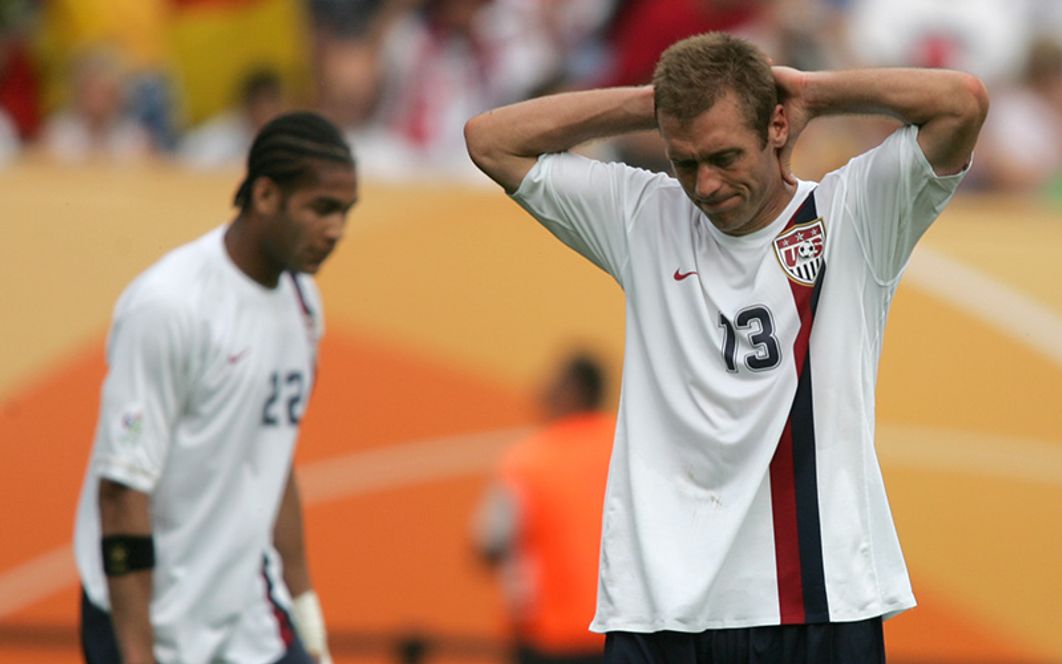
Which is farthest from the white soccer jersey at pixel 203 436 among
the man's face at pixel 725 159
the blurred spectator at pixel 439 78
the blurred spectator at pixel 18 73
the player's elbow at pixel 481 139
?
the blurred spectator at pixel 18 73

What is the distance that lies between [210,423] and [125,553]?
0.47 m

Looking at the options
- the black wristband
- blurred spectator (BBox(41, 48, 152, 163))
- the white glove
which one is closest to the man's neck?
the black wristband

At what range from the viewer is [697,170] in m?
3.86

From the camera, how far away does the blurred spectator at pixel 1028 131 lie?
9.98 m

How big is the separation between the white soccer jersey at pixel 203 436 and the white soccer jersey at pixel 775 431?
167 cm

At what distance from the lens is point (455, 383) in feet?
30.7

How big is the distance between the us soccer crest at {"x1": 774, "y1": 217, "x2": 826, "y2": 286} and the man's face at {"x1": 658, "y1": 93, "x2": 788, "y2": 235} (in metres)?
0.11

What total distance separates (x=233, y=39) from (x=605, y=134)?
5.87m

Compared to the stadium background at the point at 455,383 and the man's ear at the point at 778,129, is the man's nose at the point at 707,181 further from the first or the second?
the stadium background at the point at 455,383

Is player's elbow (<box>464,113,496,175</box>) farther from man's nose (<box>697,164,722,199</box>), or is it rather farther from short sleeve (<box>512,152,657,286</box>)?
man's nose (<box>697,164,722,199</box>)

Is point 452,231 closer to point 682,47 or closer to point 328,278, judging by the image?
point 328,278

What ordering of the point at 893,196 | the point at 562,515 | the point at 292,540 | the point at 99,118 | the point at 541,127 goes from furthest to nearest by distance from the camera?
1. the point at 99,118
2. the point at 562,515
3. the point at 292,540
4. the point at 541,127
5. the point at 893,196

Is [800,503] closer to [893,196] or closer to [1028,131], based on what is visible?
[893,196]

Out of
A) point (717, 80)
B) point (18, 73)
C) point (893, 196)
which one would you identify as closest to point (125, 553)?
point (717, 80)
